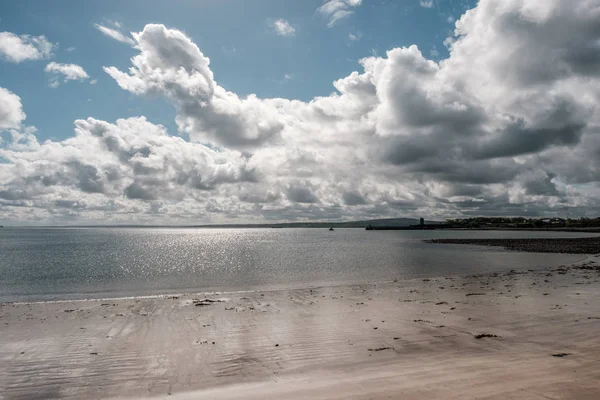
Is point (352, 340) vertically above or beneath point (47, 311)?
above

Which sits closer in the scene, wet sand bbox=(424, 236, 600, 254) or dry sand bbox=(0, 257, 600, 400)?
dry sand bbox=(0, 257, 600, 400)

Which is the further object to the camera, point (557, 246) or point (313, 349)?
point (557, 246)

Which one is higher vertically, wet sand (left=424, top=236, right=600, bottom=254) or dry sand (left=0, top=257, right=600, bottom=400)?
dry sand (left=0, top=257, right=600, bottom=400)

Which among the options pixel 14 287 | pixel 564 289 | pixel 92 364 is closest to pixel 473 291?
pixel 564 289

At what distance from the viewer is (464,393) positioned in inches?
327

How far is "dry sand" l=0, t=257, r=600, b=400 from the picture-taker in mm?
9336

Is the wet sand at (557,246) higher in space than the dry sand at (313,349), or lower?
lower

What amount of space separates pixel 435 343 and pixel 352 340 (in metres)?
2.96

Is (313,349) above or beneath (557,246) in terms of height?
above

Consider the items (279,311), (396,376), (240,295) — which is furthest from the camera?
(240,295)

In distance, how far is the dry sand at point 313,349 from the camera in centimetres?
934

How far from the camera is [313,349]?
503 inches

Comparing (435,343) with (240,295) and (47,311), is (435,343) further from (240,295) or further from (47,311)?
(47,311)

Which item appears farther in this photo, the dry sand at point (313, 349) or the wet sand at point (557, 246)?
the wet sand at point (557, 246)
